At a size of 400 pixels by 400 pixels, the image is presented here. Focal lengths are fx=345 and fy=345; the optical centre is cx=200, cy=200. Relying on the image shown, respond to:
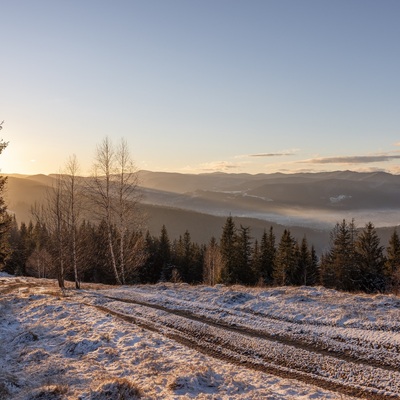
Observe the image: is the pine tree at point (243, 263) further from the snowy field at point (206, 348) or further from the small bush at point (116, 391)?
the small bush at point (116, 391)

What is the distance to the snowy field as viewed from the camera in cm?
951

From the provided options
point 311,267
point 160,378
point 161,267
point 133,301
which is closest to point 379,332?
point 160,378

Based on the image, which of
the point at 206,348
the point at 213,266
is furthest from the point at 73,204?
the point at 213,266

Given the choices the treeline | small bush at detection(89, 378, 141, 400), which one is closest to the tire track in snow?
small bush at detection(89, 378, 141, 400)

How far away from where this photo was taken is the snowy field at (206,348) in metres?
9.51

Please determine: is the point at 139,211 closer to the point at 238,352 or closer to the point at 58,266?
the point at 58,266

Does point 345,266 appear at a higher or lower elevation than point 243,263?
higher

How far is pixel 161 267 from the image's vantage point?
7750 centimetres

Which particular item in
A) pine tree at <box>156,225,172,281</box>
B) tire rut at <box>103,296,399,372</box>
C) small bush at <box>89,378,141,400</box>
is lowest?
pine tree at <box>156,225,172,281</box>

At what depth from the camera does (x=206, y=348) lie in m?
12.9

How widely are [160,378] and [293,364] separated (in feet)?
14.2

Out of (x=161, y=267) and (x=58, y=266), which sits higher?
(x=58, y=266)

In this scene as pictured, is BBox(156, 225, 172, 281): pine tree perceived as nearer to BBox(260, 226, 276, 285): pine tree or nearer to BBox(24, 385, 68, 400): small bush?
BBox(260, 226, 276, 285): pine tree

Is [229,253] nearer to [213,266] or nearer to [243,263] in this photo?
[243,263]
